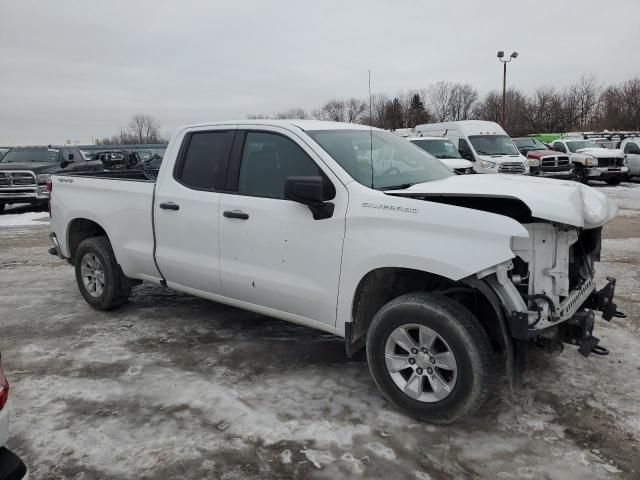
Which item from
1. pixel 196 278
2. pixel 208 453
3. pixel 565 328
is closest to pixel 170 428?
pixel 208 453

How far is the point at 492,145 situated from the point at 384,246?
52.0ft

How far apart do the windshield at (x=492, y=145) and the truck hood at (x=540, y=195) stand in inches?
574

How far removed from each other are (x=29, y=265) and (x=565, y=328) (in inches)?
301

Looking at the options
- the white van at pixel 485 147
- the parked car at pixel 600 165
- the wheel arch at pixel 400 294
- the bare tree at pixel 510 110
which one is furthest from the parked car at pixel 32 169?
the bare tree at pixel 510 110

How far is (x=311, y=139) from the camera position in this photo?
Answer: 13.1ft

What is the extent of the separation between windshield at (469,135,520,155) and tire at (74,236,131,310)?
14.5 metres

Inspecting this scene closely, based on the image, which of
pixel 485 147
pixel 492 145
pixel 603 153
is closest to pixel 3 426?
pixel 485 147

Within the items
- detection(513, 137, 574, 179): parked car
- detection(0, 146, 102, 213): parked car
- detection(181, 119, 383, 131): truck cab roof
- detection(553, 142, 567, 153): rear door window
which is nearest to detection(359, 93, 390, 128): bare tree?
detection(181, 119, 383, 131): truck cab roof

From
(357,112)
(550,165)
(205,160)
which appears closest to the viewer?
(205,160)

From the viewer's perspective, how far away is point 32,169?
585 inches

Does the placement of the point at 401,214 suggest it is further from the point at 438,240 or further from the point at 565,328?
the point at 565,328

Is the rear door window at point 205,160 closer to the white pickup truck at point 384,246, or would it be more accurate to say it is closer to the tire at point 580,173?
the white pickup truck at point 384,246

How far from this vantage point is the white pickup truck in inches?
124

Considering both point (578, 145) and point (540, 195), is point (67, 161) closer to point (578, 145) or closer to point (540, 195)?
point (540, 195)
